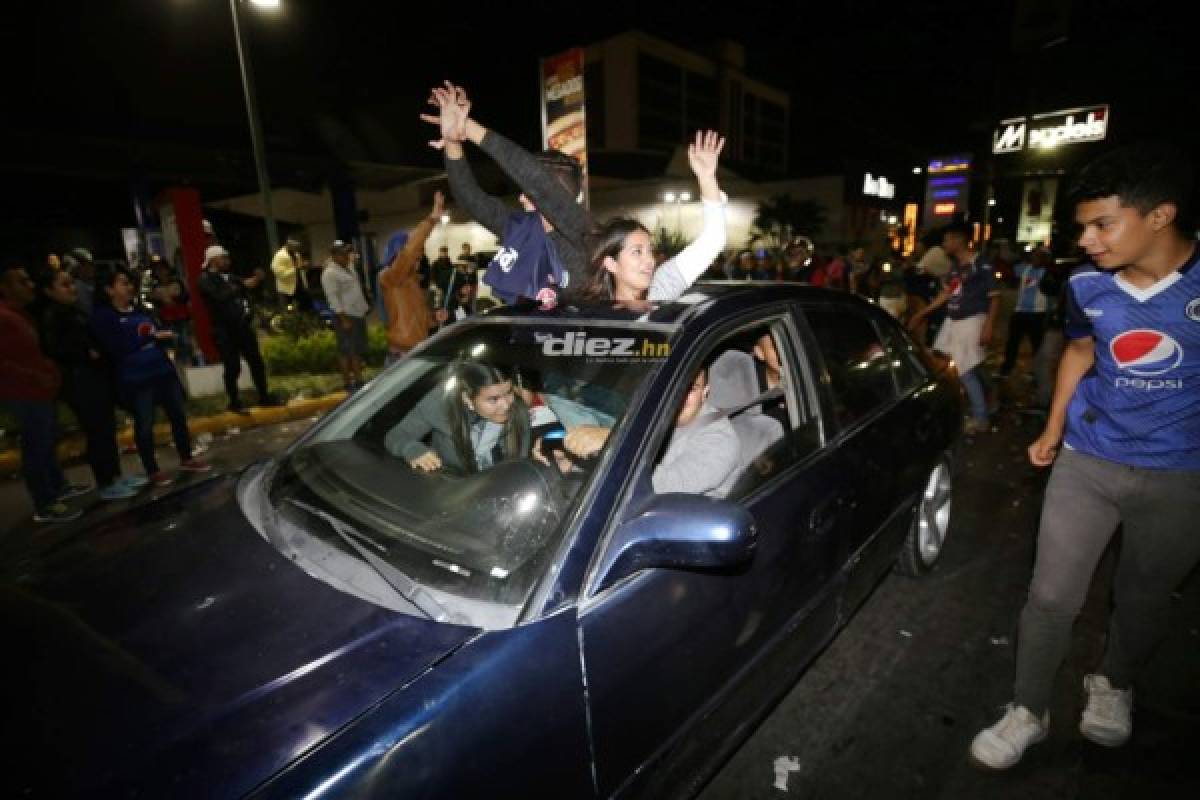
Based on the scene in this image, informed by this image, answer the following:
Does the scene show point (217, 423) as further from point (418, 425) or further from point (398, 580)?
point (398, 580)

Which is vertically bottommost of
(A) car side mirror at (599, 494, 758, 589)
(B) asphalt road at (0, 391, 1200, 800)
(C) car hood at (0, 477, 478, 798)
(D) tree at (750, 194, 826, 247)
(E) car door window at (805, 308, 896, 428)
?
(B) asphalt road at (0, 391, 1200, 800)

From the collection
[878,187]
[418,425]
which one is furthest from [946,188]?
[418,425]

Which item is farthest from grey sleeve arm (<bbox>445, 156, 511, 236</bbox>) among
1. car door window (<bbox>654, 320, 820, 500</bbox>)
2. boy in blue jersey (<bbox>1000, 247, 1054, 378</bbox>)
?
boy in blue jersey (<bbox>1000, 247, 1054, 378</bbox>)

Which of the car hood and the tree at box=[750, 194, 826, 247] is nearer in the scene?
the car hood

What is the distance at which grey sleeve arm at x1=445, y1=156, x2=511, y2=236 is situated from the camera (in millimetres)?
2990

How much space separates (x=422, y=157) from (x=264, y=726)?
17.0m

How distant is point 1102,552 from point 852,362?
3.59 ft

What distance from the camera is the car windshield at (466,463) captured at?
1.51 m

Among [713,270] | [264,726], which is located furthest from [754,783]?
[713,270]

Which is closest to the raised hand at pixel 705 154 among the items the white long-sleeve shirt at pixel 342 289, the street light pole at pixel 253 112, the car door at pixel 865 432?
the car door at pixel 865 432

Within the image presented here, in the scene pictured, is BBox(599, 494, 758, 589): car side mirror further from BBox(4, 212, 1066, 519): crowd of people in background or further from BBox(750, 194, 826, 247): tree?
BBox(750, 194, 826, 247): tree

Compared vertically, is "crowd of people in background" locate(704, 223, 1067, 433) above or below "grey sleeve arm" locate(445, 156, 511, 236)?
below

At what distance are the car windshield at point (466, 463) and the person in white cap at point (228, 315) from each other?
5509mm

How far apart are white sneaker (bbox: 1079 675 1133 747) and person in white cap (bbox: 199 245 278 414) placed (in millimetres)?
7647
